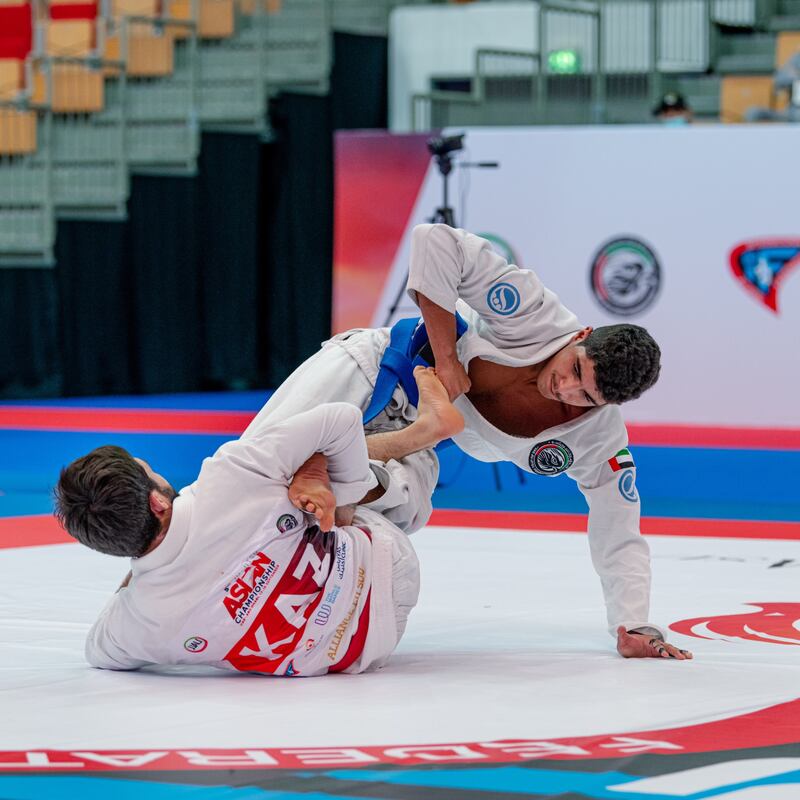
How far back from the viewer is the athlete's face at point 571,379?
8.30 ft

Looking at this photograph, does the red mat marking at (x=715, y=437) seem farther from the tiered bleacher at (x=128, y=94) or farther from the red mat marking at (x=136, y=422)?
the tiered bleacher at (x=128, y=94)

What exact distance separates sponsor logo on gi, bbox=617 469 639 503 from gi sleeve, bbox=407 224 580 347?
12.5 inches

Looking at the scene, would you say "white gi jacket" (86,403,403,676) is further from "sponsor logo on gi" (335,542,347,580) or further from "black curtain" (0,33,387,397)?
"black curtain" (0,33,387,397)

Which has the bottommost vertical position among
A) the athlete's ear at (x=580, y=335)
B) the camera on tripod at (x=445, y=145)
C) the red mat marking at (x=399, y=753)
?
the red mat marking at (x=399, y=753)

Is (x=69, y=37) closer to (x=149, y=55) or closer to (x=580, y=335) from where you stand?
(x=149, y=55)

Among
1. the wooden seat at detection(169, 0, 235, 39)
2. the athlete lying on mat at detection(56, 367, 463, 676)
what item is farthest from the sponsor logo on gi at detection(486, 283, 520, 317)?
the wooden seat at detection(169, 0, 235, 39)

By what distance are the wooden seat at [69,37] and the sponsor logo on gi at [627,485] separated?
351 inches

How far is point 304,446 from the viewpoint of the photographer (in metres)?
2.31

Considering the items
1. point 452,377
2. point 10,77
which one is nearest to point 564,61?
point 10,77

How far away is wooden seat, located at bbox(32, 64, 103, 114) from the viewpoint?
33.8ft

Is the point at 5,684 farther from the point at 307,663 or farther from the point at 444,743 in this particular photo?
the point at 444,743

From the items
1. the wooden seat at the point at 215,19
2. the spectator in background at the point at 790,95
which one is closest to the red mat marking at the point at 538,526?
the spectator in background at the point at 790,95

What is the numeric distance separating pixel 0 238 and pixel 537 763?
8.75 meters

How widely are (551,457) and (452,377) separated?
27cm
